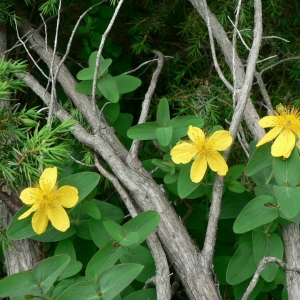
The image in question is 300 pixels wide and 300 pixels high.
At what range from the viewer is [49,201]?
999mm

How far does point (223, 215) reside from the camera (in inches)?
44.8

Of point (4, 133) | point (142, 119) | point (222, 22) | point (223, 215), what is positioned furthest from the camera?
point (222, 22)

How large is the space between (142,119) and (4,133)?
1.20ft

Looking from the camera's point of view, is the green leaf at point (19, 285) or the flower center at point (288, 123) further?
the flower center at point (288, 123)

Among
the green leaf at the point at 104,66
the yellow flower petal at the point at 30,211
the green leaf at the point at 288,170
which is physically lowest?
the green leaf at the point at 288,170

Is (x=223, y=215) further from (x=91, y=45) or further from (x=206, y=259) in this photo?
(x=91, y=45)

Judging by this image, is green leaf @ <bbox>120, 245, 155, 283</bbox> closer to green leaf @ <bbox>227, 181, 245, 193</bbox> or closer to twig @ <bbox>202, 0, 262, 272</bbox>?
twig @ <bbox>202, 0, 262, 272</bbox>

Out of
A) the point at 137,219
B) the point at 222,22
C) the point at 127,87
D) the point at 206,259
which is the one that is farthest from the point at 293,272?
the point at 222,22

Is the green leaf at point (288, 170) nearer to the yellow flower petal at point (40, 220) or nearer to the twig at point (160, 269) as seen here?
the twig at point (160, 269)

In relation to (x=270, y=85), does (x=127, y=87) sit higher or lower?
higher

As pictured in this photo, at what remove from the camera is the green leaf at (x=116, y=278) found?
35.2 inches

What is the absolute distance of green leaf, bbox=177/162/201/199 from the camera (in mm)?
1072

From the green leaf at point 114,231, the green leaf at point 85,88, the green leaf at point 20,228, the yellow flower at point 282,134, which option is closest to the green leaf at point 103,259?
the green leaf at point 114,231

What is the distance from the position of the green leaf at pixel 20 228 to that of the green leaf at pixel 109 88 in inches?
14.6
